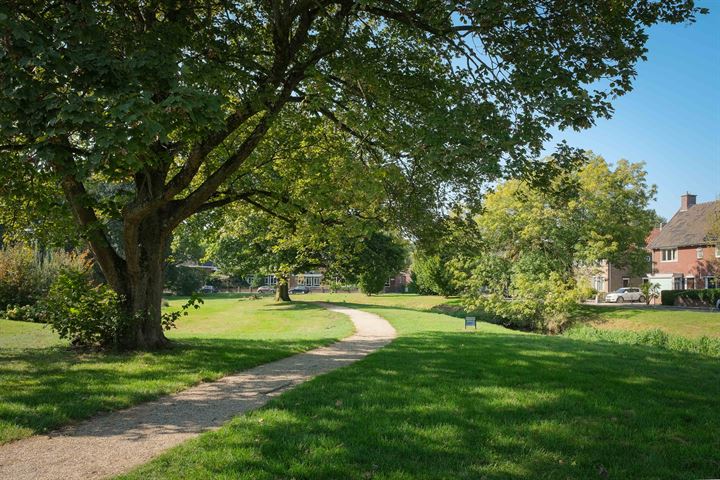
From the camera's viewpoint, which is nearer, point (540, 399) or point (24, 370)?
point (540, 399)

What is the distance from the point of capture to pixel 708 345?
61.5ft

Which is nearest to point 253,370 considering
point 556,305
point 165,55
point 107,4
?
point 165,55

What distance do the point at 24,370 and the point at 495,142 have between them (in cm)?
845

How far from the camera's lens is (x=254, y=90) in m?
9.21

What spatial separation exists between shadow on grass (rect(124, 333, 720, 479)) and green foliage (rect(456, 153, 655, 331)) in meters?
21.0

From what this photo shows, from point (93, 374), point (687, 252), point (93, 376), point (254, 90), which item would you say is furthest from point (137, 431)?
point (687, 252)

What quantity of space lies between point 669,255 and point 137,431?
55.5m

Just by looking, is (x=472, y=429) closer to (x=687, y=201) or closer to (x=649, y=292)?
(x=649, y=292)

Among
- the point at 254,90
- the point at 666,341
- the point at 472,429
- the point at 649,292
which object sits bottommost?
the point at 666,341

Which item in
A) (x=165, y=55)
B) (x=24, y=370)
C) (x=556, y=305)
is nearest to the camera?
(x=165, y=55)

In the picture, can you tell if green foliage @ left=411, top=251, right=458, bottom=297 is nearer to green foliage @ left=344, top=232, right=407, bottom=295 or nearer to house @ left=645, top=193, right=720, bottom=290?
green foliage @ left=344, top=232, right=407, bottom=295

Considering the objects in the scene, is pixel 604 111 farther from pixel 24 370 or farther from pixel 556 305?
pixel 556 305

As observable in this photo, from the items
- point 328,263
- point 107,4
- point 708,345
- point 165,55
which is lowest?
point 708,345

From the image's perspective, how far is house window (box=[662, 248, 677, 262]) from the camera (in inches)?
1972
